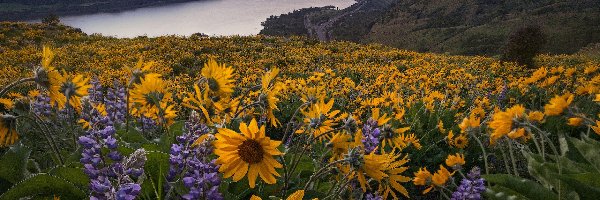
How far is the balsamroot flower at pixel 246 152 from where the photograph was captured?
1.46 metres

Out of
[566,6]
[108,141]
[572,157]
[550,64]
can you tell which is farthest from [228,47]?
[566,6]

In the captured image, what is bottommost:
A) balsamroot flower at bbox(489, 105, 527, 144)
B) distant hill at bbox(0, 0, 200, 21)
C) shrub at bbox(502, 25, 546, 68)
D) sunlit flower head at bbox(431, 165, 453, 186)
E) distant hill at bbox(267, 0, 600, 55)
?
distant hill at bbox(0, 0, 200, 21)

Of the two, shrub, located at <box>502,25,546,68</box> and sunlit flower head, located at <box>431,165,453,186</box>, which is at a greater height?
sunlit flower head, located at <box>431,165,453,186</box>

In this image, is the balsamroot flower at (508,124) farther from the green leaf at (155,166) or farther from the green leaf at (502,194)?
the green leaf at (155,166)

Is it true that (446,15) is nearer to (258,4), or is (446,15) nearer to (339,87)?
(258,4)

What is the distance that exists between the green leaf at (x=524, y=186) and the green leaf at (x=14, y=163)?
2.23 m

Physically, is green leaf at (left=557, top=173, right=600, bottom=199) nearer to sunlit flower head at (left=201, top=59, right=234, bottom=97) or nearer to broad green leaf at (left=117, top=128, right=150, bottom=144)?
sunlit flower head at (left=201, top=59, right=234, bottom=97)

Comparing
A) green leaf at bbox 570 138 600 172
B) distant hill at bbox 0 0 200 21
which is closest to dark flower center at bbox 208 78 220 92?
green leaf at bbox 570 138 600 172

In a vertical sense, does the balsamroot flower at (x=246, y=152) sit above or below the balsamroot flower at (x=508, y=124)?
above

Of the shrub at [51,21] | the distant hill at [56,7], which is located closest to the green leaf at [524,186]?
the shrub at [51,21]

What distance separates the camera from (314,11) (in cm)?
8212

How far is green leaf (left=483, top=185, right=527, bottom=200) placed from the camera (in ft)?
7.64

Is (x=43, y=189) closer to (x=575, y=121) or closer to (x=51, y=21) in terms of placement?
(x=575, y=121)

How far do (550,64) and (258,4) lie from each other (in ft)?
282
